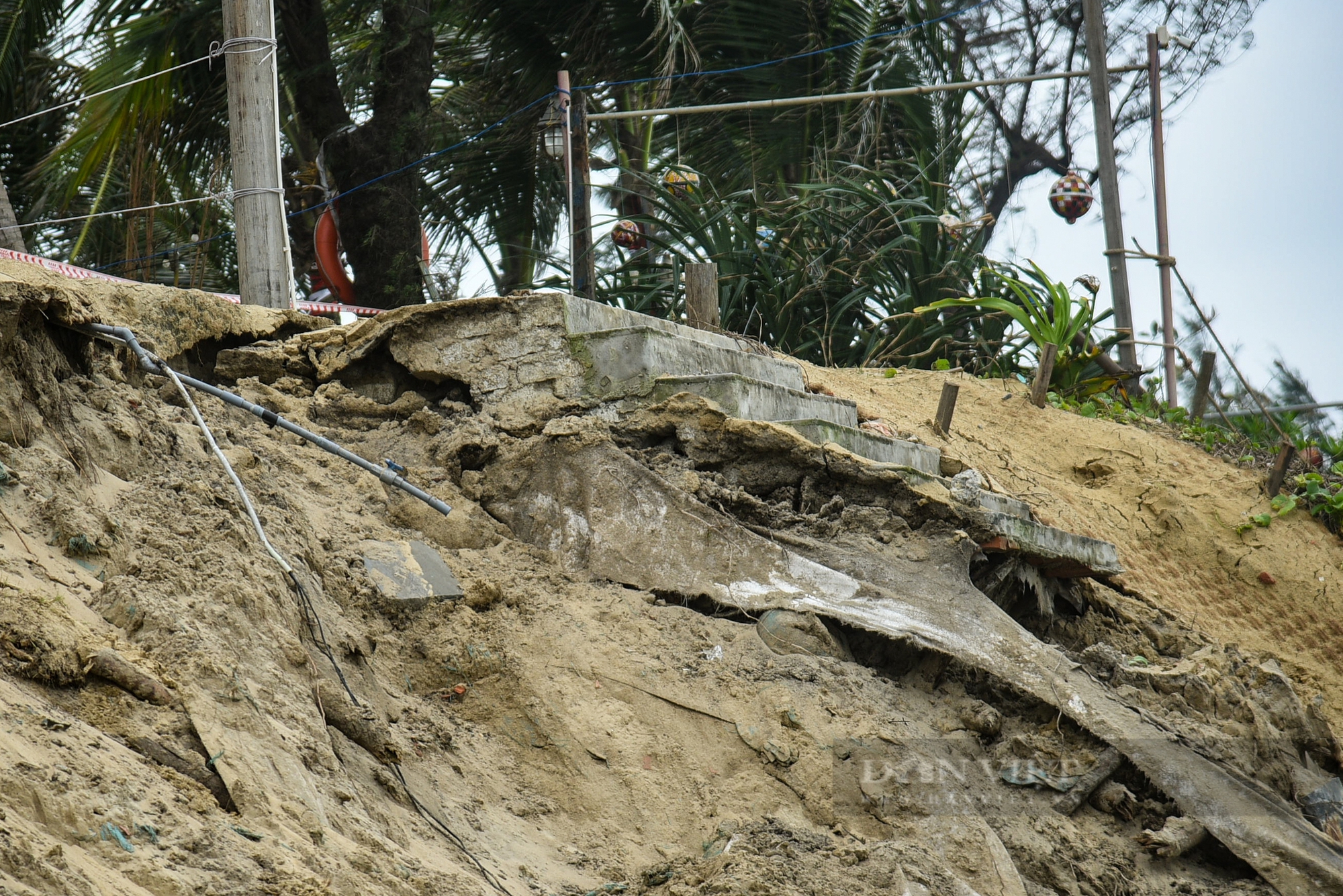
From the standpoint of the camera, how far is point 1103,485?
6.25 metres

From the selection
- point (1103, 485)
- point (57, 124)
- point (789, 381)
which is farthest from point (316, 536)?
point (57, 124)

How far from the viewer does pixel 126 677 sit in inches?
82.7

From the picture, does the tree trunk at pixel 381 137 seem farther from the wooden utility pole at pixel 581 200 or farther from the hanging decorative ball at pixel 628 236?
the wooden utility pole at pixel 581 200

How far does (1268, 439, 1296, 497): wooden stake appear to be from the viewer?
253 inches

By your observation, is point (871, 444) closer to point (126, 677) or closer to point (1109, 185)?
point (126, 677)

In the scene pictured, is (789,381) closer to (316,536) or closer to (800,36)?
(316,536)

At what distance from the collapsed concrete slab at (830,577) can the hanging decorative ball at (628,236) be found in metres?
4.53

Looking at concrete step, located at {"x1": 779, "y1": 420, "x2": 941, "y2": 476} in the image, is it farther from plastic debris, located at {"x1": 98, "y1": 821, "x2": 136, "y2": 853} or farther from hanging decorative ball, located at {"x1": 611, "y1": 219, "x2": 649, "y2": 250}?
hanging decorative ball, located at {"x1": 611, "y1": 219, "x2": 649, "y2": 250}

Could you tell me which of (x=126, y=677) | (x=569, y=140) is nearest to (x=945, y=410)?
(x=569, y=140)

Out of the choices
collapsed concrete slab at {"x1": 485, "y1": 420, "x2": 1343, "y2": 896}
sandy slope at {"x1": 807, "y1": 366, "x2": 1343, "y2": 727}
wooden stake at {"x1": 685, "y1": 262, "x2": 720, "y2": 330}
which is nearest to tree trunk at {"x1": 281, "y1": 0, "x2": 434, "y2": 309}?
wooden stake at {"x1": 685, "y1": 262, "x2": 720, "y2": 330}

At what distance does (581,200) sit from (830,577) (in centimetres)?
400

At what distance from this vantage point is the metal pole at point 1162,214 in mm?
8039

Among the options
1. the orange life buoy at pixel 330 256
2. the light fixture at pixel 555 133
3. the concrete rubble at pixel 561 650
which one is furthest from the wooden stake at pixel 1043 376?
the orange life buoy at pixel 330 256

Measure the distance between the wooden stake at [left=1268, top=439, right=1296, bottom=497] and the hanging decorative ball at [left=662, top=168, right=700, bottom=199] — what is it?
12.8ft
